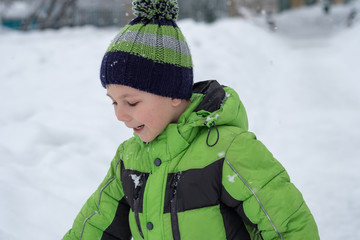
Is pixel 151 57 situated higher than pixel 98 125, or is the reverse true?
pixel 151 57

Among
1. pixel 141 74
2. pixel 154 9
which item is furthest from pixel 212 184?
pixel 154 9

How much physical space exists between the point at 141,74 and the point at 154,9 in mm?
354

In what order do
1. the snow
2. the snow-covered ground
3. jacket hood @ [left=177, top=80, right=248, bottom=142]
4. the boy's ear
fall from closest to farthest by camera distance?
jacket hood @ [left=177, top=80, right=248, bottom=142]
the boy's ear
the snow-covered ground
the snow

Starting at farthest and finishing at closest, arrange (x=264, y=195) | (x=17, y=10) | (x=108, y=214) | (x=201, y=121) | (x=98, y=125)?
1. (x=17, y=10)
2. (x=98, y=125)
3. (x=108, y=214)
4. (x=201, y=121)
5. (x=264, y=195)

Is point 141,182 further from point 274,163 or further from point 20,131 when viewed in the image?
point 20,131

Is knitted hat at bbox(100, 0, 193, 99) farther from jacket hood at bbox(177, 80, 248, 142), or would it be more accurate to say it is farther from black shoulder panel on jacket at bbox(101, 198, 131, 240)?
black shoulder panel on jacket at bbox(101, 198, 131, 240)

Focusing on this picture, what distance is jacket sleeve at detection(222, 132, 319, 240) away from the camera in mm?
1520

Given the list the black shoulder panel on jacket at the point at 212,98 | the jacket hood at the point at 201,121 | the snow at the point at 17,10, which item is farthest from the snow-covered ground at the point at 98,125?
the snow at the point at 17,10

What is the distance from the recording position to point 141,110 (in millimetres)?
1673

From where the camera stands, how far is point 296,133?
4859 millimetres

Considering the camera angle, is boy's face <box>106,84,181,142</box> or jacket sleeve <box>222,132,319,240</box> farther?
boy's face <box>106,84,181,142</box>

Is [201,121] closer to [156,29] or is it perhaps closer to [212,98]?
[212,98]

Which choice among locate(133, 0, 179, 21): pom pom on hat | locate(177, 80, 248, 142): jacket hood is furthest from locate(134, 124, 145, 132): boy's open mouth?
locate(133, 0, 179, 21): pom pom on hat

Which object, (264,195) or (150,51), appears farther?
(150,51)
